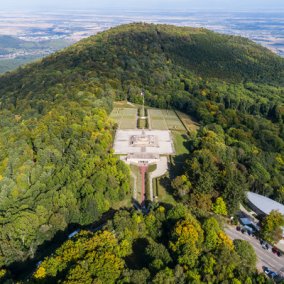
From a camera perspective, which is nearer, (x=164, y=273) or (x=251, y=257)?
(x=164, y=273)

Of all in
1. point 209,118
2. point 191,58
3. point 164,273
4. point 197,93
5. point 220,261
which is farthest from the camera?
point 191,58

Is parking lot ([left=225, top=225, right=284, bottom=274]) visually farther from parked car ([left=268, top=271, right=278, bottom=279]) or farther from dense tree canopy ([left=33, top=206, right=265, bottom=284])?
dense tree canopy ([left=33, top=206, right=265, bottom=284])

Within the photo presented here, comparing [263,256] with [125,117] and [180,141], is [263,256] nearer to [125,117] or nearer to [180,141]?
[180,141]

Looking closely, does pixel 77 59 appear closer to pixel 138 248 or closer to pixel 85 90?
pixel 85 90

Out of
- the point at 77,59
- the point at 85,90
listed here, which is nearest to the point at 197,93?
the point at 85,90

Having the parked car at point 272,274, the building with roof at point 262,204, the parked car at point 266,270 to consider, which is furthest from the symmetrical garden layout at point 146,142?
the parked car at point 272,274

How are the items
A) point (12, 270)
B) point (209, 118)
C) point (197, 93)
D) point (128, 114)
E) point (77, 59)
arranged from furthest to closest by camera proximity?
point (77, 59), point (197, 93), point (128, 114), point (209, 118), point (12, 270)

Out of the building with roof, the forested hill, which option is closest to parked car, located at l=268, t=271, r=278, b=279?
the forested hill

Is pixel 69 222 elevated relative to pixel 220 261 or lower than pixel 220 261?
lower

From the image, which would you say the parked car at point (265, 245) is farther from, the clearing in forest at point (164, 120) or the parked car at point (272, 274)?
the clearing in forest at point (164, 120)
